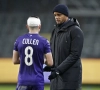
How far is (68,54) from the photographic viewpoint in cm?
741

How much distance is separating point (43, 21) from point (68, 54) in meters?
5.46

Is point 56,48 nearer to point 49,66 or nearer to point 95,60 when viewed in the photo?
point 49,66

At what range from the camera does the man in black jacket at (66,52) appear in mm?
7312

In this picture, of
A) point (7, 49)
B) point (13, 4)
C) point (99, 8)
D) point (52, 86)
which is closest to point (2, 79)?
point (7, 49)

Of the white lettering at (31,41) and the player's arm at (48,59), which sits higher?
the white lettering at (31,41)

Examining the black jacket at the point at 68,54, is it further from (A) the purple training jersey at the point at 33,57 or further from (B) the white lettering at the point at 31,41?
(B) the white lettering at the point at 31,41

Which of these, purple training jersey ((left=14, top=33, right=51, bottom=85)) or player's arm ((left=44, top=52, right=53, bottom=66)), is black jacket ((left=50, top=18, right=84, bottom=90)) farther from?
purple training jersey ((left=14, top=33, right=51, bottom=85))

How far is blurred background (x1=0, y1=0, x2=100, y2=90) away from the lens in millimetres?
12579

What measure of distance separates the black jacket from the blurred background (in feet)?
16.6

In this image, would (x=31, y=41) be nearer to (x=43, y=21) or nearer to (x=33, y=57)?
(x=33, y=57)

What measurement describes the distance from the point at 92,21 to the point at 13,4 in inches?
67.6

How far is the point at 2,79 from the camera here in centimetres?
1244

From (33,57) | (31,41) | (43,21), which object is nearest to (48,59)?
(33,57)

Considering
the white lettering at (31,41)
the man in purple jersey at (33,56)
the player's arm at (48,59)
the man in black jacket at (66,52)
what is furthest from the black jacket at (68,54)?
the white lettering at (31,41)
